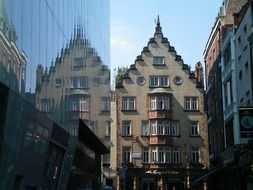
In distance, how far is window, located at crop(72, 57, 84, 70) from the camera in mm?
28230

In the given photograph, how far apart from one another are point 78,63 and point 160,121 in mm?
37833

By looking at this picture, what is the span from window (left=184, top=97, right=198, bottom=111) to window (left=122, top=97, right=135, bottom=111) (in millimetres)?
7151

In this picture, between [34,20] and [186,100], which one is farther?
[186,100]

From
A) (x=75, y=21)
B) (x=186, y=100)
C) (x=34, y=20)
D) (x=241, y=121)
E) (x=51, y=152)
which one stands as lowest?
(x=51, y=152)

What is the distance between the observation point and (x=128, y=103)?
2657 inches

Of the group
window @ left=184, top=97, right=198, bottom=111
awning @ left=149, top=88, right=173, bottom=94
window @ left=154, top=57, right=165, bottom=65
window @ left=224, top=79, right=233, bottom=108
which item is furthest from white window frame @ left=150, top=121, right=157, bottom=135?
window @ left=224, top=79, right=233, bottom=108

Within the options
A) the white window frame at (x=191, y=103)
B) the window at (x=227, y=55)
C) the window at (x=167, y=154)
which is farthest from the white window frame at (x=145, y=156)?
the window at (x=227, y=55)

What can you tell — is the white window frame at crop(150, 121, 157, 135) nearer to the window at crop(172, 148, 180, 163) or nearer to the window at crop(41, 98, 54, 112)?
the window at crop(172, 148, 180, 163)

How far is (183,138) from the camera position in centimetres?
6656

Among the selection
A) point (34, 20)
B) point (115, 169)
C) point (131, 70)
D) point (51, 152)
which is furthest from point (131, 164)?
point (34, 20)

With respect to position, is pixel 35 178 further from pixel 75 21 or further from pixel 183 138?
pixel 183 138

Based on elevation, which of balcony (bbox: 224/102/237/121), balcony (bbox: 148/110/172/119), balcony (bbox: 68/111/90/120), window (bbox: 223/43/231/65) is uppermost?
window (bbox: 223/43/231/65)

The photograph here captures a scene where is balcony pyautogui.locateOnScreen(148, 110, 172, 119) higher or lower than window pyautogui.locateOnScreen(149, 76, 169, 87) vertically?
lower

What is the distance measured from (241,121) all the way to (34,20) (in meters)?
12.7
